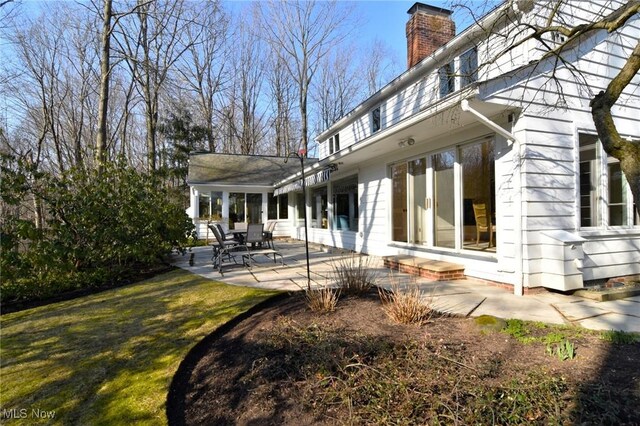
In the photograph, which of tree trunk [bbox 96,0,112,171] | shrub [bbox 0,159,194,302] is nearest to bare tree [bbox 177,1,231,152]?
tree trunk [bbox 96,0,112,171]

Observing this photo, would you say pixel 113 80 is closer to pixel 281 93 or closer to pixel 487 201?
pixel 281 93

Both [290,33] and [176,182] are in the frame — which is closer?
[176,182]

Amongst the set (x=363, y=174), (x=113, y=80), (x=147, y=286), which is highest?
(x=113, y=80)

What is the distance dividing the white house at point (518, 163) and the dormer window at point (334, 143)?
6.56 m

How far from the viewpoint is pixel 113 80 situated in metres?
22.7

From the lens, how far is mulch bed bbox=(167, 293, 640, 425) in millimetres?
2314

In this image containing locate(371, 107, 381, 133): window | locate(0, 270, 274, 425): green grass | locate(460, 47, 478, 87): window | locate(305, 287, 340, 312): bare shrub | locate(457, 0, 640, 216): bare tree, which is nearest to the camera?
locate(0, 270, 274, 425): green grass

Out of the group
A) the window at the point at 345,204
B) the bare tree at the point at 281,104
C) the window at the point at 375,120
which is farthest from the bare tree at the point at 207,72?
the window at the point at 375,120

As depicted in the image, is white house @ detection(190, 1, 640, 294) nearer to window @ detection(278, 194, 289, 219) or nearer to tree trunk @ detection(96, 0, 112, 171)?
tree trunk @ detection(96, 0, 112, 171)

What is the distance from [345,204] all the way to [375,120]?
3.14 m

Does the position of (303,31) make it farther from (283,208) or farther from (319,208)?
(319,208)

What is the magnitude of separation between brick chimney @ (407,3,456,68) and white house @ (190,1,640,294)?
87.1 inches

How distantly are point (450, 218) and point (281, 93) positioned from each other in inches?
972

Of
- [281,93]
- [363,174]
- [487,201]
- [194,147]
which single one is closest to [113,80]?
[194,147]
